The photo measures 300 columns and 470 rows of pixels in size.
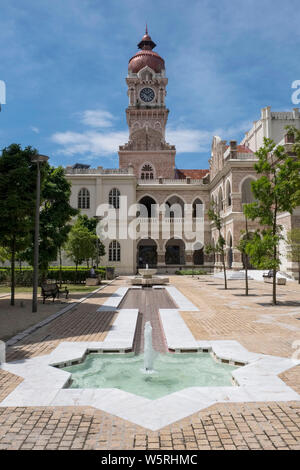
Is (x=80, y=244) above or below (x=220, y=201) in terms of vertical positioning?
below

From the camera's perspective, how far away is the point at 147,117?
5159cm

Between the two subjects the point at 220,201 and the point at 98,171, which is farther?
the point at 98,171

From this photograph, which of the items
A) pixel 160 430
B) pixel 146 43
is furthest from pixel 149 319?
pixel 146 43

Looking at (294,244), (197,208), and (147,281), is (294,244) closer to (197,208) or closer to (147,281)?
(147,281)

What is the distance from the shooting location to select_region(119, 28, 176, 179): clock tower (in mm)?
47625

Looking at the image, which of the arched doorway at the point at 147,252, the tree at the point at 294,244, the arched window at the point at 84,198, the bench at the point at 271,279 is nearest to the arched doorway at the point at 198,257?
the arched doorway at the point at 147,252

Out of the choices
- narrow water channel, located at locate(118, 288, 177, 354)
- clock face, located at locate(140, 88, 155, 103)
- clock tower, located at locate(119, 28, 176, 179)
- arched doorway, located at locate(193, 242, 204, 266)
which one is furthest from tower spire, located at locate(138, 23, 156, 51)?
narrow water channel, located at locate(118, 288, 177, 354)

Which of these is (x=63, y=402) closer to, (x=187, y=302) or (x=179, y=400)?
(x=179, y=400)

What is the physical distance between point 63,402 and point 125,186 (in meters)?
35.2

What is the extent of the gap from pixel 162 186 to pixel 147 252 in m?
9.17

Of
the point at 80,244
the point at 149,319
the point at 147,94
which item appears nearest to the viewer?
the point at 149,319

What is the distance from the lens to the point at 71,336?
871cm

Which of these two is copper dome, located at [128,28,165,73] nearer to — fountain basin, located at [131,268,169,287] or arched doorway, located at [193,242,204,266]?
arched doorway, located at [193,242,204,266]
